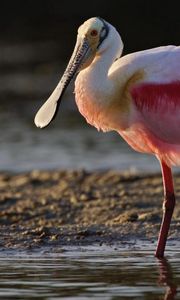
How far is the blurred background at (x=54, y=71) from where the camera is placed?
1689cm

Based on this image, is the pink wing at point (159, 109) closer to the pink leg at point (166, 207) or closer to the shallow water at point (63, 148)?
the pink leg at point (166, 207)

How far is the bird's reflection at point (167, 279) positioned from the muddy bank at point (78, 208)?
4.02 ft

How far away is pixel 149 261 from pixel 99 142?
28.6ft

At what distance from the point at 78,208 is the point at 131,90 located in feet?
→ 9.18

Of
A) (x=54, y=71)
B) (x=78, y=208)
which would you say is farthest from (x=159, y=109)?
(x=54, y=71)

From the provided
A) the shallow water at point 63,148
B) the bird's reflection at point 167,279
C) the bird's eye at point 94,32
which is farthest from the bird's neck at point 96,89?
the shallow water at point 63,148

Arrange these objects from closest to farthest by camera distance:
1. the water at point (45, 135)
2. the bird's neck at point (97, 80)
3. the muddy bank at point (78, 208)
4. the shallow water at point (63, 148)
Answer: the bird's neck at point (97, 80) → the muddy bank at point (78, 208) → the shallow water at point (63, 148) → the water at point (45, 135)

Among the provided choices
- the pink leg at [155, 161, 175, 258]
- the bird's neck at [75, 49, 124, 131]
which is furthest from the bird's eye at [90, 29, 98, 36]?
the pink leg at [155, 161, 175, 258]

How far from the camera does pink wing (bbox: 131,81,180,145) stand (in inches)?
388

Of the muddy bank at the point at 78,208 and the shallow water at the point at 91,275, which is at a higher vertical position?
the shallow water at the point at 91,275

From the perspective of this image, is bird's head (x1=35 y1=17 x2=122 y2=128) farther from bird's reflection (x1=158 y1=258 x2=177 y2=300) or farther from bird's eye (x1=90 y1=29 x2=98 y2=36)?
bird's reflection (x1=158 y1=258 x2=177 y2=300)

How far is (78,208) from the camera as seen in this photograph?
12.3m

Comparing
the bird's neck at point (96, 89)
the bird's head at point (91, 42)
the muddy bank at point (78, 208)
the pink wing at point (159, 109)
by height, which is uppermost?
the bird's head at point (91, 42)

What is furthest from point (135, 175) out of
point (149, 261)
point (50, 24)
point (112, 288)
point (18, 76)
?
point (50, 24)
